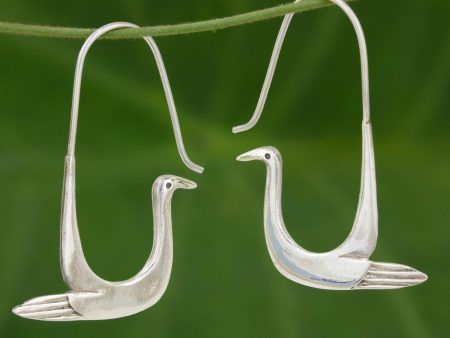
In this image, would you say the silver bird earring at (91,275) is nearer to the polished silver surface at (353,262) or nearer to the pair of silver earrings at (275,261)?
the pair of silver earrings at (275,261)

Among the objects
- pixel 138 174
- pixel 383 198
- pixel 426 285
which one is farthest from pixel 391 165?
pixel 138 174

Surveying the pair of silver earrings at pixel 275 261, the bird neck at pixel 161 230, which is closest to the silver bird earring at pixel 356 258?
the pair of silver earrings at pixel 275 261

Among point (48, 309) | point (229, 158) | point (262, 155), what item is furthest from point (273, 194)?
point (229, 158)

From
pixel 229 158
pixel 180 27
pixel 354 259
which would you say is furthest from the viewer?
pixel 229 158

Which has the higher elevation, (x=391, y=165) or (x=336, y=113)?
(x=336, y=113)

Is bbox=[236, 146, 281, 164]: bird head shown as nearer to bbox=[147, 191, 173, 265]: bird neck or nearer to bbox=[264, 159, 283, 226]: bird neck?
bbox=[264, 159, 283, 226]: bird neck

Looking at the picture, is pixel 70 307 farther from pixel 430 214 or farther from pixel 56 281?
pixel 430 214

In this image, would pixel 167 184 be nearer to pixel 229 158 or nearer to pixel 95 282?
pixel 95 282
